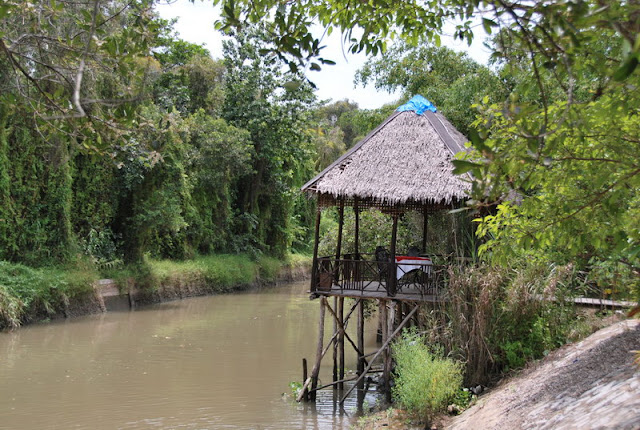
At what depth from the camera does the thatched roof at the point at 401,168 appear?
381 inches

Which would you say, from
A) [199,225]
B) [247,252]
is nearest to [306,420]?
[199,225]

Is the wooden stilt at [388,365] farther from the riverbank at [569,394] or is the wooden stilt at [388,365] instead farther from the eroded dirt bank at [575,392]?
the eroded dirt bank at [575,392]

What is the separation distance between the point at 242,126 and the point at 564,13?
77.1ft

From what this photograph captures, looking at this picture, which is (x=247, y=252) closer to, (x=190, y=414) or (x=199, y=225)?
(x=199, y=225)

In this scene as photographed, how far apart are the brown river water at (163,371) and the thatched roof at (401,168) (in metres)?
3.34

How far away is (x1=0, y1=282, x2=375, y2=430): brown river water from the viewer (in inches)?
352

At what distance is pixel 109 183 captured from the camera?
786 inches

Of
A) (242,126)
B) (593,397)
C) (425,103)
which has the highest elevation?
(242,126)

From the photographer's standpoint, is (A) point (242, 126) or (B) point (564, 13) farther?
(A) point (242, 126)

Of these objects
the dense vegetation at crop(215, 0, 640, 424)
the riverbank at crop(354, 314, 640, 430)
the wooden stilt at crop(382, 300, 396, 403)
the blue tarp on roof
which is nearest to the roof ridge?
the blue tarp on roof

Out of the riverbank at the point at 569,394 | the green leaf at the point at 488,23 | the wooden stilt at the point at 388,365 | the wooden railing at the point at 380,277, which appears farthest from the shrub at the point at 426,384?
the green leaf at the point at 488,23

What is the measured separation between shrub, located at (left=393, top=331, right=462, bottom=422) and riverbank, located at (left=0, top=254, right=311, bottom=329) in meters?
10.2

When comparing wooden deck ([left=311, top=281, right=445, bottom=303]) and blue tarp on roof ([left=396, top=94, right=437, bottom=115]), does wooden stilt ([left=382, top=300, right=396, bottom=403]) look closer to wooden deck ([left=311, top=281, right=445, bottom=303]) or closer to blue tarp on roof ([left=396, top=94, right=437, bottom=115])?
wooden deck ([left=311, top=281, right=445, bottom=303])

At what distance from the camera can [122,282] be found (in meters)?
18.9
